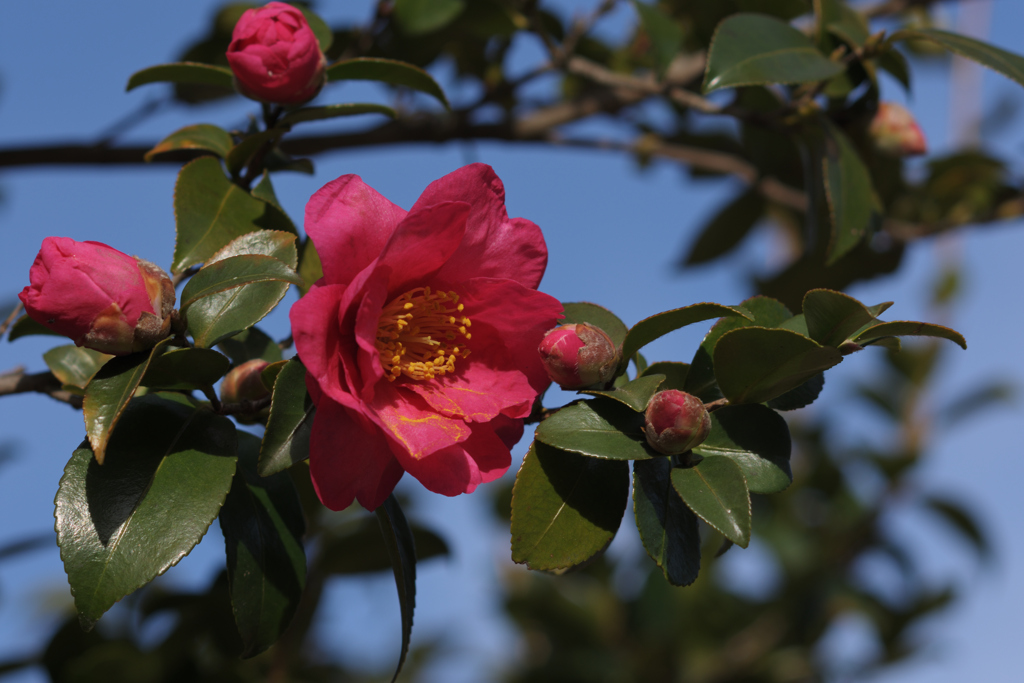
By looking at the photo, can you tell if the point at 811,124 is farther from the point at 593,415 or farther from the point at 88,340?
the point at 88,340

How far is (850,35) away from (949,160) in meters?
1.02

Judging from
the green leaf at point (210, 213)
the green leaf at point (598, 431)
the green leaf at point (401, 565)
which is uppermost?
the green leaf at point (210, 213)

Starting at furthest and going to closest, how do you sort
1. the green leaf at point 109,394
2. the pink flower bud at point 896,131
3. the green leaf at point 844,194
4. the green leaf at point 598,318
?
the pink flower bud at point 896,131 < the green leaf at point 844,194 < the green leaf at point 598,318 < the green leaf at point 109,394

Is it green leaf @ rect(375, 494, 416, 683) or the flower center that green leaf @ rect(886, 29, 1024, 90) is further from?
green leaf @ rect(375, 494, 416, 683)

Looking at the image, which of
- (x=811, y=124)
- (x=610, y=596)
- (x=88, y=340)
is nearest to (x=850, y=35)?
(x=811, y=124)

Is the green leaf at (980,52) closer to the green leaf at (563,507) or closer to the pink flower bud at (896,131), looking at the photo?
the pink flower bud at (896,131)

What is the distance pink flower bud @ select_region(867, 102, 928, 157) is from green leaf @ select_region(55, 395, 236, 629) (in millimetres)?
1376

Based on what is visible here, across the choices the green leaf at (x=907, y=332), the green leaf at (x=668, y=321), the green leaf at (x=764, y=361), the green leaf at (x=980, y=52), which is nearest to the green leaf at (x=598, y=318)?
the green leaf at (x=668, y=321)

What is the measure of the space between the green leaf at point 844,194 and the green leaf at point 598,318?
0.53 metres

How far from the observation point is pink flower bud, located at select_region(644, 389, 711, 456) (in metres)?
0.77

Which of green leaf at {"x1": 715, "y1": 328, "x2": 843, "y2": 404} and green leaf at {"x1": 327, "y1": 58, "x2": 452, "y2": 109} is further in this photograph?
green leaf at {"x1": 327, "y1": 58, "x2": 452, "y2": 109}

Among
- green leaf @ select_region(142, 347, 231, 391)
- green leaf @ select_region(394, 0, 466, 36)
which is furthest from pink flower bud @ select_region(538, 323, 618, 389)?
green leaf @ select_region(394, 0, 466, 36)

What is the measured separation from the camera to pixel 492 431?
86 cm

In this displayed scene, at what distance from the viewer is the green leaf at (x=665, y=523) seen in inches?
31.4
